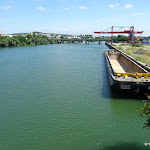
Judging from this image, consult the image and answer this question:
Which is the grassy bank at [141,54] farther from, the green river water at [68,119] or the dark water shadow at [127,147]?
the dark water shadow at [127,147]

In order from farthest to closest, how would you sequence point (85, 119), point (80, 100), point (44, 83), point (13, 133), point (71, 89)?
point (44, 83)
point (71, 89)
point (80, 100)
point (85, 119)
point (13, 133)

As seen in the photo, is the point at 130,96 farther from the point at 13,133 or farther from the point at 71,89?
the point at 13,133

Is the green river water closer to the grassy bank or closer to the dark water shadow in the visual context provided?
the dark water shadow

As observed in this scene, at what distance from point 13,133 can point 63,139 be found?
2372 millimetres

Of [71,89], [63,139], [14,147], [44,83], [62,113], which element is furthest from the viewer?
[44,83]

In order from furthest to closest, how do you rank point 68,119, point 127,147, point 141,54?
point 141,54, point 68,119, point 127,147

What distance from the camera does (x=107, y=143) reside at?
6746 mm

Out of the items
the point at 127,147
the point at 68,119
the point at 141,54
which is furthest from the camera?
the point at 141,54

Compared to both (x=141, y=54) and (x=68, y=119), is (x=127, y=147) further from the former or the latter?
(x=141, y=54)

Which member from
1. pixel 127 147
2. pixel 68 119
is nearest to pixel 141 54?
pixel 68 119

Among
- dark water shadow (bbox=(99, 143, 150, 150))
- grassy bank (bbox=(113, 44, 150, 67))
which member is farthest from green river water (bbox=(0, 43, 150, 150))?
grassy bank (bbox=(113, 44, 150, 67))

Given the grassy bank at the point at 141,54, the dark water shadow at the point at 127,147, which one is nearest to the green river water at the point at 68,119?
the dark water shadow at the point at 127,147

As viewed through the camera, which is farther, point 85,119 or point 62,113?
point 62,113

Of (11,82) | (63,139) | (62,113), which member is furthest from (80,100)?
(11,82)
